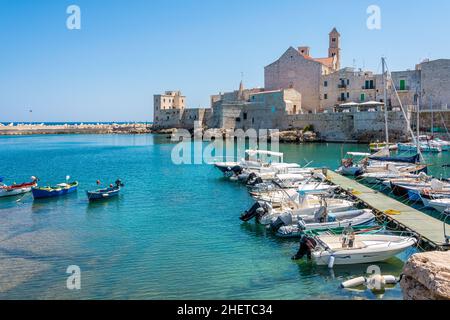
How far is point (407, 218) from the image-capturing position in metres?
15.0

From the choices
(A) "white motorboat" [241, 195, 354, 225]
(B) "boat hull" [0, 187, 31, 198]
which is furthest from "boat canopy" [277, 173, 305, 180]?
(B) "boat hull" [0, 187, 31, 198]

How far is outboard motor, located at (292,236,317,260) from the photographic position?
39.1ft

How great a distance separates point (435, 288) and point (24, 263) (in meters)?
11.5

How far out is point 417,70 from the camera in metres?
51.0

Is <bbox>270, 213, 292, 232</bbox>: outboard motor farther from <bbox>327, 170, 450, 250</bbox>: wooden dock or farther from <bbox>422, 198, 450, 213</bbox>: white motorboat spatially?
<bbox>422, 198, 450, 213</bbox>: white motorboat

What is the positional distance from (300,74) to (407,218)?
45.6 m

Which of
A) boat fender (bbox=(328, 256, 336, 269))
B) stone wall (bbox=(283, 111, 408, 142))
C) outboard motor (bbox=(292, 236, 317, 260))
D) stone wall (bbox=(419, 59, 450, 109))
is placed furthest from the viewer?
stone wall (bbox=(283, 111, 408, 142))

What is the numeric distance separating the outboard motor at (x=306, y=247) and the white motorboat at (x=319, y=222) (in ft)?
5.40

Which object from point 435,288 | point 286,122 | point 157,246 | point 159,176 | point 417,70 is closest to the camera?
point 435,288

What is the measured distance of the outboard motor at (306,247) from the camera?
1192 centimetres

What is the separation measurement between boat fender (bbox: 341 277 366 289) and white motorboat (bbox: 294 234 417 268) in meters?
1.23

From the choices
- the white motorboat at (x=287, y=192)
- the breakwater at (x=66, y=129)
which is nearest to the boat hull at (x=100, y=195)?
the white motorboat at (x=287, y=192)

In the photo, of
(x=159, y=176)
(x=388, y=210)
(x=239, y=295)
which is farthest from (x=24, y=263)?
(x=159, y=176)
